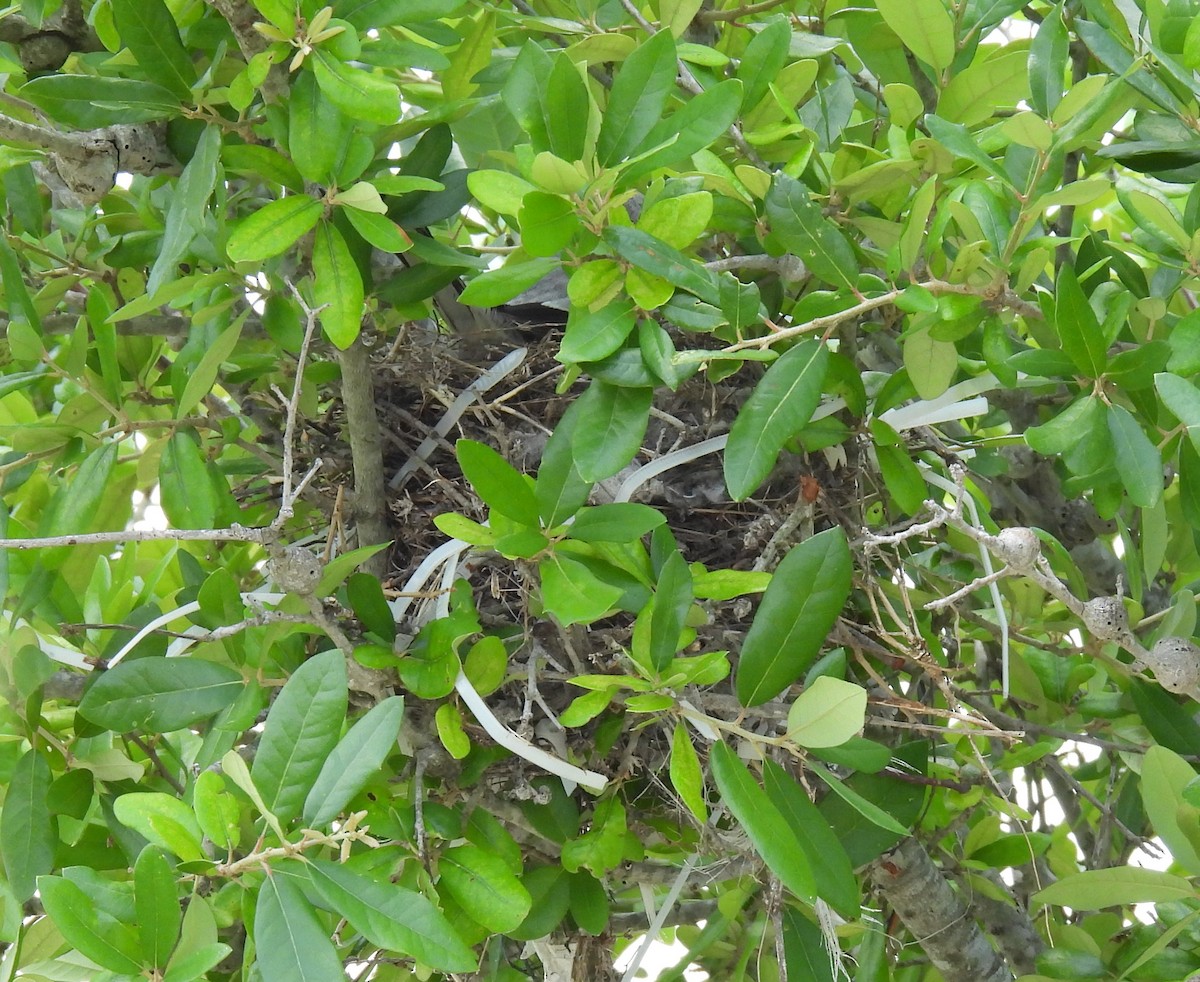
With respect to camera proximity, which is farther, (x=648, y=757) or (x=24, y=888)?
(x=648, y=757)

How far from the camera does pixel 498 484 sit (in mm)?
745

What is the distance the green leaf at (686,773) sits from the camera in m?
0.73

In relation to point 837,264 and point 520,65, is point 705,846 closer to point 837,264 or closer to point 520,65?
point 837,264

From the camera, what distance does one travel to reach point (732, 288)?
0.74 meters

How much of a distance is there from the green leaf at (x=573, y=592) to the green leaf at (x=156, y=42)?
0.43 m

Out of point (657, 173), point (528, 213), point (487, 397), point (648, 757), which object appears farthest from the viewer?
point (487, 397)

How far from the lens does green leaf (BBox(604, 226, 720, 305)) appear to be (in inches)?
27.5

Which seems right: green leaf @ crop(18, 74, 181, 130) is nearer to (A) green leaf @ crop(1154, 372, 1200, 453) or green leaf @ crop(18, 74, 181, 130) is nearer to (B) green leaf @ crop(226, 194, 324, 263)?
(B) green leaf @ crop(226, 194, 324, 263)

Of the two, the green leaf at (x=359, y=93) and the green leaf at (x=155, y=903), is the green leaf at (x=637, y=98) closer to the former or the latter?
the green leaf at (x=359, y=93)

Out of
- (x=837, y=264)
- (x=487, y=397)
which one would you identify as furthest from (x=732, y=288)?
(x=487, y=397)

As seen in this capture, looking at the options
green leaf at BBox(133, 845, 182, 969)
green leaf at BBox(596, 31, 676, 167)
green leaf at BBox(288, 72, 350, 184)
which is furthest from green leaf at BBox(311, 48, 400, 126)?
green leaf at BBox(133, 845, 182, 969)

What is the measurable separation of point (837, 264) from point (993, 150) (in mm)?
204

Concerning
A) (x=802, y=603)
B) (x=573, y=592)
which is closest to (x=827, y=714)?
(x=802, y=603)

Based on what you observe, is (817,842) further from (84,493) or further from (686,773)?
(84,493)
